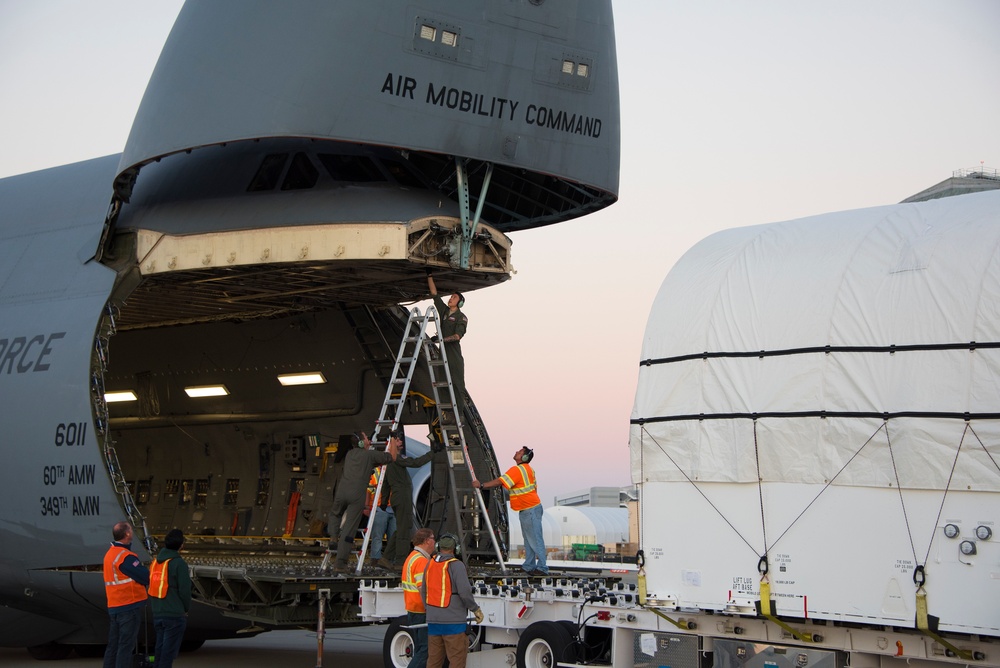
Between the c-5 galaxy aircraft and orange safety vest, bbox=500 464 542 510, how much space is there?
993 millimetres

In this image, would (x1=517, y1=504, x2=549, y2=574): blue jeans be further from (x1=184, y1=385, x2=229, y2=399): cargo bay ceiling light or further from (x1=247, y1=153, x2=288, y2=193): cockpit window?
(x1=184, y1=385, x2=229, y2=399): cargo bay ceiling light

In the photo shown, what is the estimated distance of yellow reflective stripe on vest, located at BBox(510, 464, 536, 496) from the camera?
13.6 metres

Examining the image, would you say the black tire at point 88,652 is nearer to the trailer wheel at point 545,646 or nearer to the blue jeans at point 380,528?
the blue jeans at point 380,528

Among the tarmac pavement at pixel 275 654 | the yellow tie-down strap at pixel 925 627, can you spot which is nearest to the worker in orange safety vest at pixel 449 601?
the yellow tie-down strap at pixel 925 627

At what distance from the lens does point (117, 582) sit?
34.4ft

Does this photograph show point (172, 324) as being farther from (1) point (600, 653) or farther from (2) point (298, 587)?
(1) point (600, 653)

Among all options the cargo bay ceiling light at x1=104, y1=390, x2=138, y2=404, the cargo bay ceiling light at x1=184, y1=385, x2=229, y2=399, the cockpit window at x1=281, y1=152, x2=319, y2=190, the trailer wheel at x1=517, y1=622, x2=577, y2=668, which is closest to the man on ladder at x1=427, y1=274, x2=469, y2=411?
the cockpit window at x1=281, y1=152, x2=319, y2=190

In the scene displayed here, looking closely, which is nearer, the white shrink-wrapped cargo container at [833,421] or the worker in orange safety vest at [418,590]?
the white shrink-wrapped cargo container at [833,421]

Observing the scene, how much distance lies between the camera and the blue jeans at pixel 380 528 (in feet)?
48.2

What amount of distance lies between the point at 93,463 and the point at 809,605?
26.4 feet

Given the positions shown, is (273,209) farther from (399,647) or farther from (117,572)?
(399,647)

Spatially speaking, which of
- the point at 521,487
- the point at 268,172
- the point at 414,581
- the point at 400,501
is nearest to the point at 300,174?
the point at 268,172

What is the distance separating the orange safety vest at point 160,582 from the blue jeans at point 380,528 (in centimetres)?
382

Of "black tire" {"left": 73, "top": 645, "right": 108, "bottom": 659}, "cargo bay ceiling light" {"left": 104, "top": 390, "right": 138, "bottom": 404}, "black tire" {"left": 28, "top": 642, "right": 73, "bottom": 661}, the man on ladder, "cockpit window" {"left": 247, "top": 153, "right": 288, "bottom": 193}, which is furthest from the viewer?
"cargo bay ceiling light" {"left": 104, "top": 390, "right": 138, "bottom": 404}
